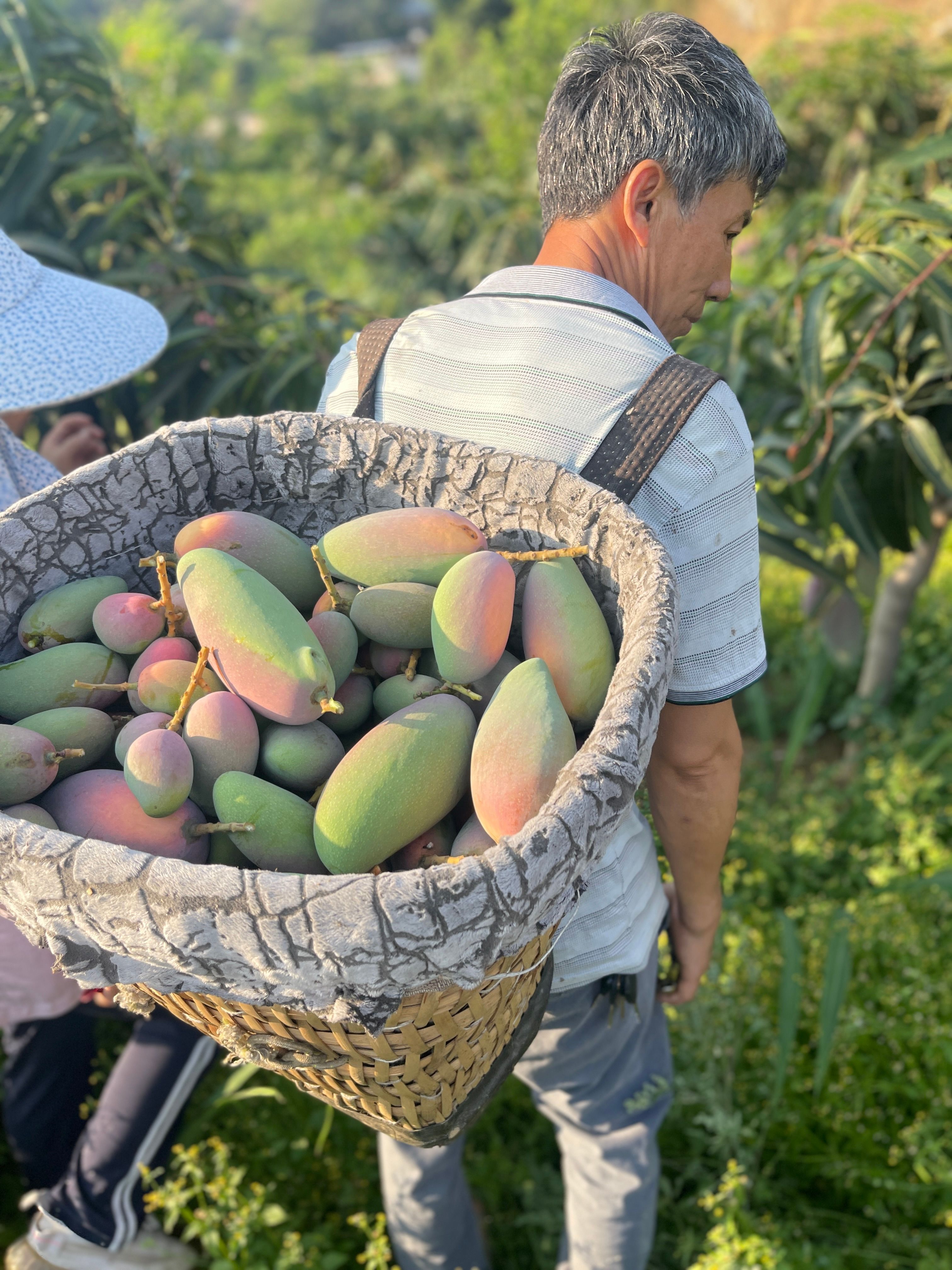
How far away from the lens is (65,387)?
3.15 feet

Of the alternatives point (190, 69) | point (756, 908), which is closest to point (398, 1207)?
point (756, 908)

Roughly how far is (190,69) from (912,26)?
32.2 ft

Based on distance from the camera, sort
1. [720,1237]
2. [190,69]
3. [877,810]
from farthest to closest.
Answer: [190,69]
[877,810]
[720,1237]

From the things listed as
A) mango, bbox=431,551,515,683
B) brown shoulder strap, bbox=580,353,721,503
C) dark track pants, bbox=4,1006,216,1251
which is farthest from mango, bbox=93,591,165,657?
dark track pants, bbox=4,1006,216,1251

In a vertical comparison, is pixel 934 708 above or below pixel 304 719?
below

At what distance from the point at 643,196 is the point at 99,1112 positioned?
1.20 metres

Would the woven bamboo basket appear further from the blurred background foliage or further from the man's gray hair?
the blurred background foliage

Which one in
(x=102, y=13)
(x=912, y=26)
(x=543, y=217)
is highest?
(x=912, y=26)

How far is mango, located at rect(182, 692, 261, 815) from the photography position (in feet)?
2.02

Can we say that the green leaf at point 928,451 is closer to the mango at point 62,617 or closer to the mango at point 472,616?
the mango at point 472,616

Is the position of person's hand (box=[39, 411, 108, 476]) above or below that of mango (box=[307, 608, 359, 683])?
below

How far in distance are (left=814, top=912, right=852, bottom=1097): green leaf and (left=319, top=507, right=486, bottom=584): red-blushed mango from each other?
938 millimetres

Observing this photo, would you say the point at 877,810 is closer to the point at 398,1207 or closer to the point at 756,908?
the point at 756,908

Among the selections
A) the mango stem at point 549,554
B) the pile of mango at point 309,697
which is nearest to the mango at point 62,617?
the pile of mango at point 309,697
